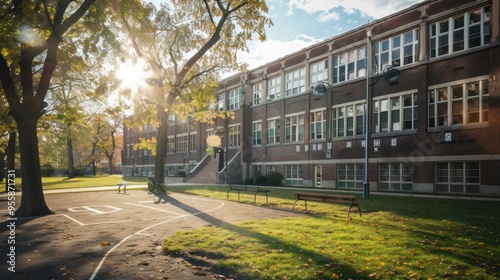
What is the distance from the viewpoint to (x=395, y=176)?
24.3 m

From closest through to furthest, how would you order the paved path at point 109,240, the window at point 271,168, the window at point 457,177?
1. the paved path at point 109,240
2. the window at point 457,177
3. the window at point 271,168

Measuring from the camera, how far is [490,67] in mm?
19344

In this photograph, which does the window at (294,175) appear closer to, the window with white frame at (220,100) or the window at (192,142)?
the window with white frame at (220,100)

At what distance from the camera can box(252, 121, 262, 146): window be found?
36.7 metres

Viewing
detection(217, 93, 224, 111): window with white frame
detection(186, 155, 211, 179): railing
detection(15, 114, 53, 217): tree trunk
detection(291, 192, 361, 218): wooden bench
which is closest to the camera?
detection(291, 192, 361, 218): wooden bench

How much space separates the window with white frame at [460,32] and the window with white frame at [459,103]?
2108 millimetres

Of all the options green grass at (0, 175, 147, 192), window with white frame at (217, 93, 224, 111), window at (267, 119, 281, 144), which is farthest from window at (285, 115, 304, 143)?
green grass at (0, 175, 147, 192)

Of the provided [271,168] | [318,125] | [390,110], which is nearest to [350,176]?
[318,125]

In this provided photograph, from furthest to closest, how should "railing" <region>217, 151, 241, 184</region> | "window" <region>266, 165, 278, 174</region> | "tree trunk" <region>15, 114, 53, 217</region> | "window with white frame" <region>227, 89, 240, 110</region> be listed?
"window with white frame" <region>227, 89, 240, 110</region> < "railing" <region>217, 151, 241, 184</region> < "window" <region>266, 165, 278, 174</region> < "tree trunk" <region>15, 114, 53, 217</region>

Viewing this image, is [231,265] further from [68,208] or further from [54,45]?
[68,208]

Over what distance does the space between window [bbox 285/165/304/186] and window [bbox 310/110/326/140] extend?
3166 millimetres

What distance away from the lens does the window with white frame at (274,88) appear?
34.8m

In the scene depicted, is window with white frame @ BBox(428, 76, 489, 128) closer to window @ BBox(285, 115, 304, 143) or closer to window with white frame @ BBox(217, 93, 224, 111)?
window @ BBox(285, 115, 304, 143)

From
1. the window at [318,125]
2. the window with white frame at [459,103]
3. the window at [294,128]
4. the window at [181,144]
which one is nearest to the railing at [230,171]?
the window at [294,128]
